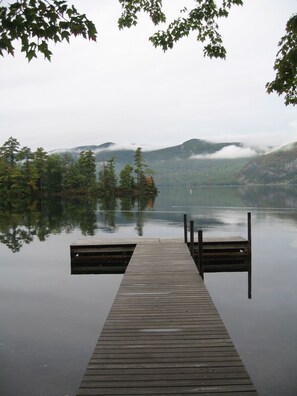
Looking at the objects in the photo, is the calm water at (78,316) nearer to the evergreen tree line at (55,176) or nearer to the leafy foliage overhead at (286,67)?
the leafy foliage overhead at (286,67)

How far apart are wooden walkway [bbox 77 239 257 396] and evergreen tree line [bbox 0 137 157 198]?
90079 mm

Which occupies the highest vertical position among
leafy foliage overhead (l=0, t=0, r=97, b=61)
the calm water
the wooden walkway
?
leafy foliage overhead (l=0, t=0, r=97, b=61)

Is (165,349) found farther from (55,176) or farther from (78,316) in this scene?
(55,176)

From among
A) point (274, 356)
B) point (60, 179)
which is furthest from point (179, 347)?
point (60, 179)

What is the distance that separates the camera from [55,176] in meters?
105

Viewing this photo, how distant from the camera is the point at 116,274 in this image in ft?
62.5

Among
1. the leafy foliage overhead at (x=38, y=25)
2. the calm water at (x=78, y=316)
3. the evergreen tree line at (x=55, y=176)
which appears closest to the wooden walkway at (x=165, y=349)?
the calm water at (x=78, y=316)

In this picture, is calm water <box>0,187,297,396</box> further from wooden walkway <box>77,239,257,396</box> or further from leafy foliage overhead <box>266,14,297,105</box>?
leafy foliage overhead <box>266,14,297,105</box>

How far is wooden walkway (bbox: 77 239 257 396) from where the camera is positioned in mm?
5281

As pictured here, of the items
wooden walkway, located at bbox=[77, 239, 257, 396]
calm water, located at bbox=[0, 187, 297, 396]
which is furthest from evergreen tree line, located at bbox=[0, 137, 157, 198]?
wooden walkway, located at bbox=[77, 239, 257, 396]

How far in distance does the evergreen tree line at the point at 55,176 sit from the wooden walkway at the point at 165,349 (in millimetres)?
90079

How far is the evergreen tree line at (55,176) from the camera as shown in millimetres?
95125

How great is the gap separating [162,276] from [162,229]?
24320 millimetres

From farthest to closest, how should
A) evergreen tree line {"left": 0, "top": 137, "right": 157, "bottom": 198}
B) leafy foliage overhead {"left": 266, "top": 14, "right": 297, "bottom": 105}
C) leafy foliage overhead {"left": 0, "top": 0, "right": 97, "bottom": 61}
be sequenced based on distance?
evergreen tree line {"left": 0, "top": 137, "right": 157, "bottom": 198}
leafy foliage overhead {"left": 266, "top": 14, "right": 297, "bottom": 105}
leafy foliage overhead {"left": 0, "top": 0, "right": 97, "bottom": 61}
